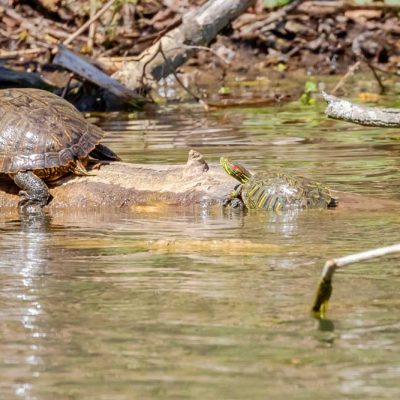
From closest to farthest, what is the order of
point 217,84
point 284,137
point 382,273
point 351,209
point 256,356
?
point 256,356, point 382,273, point 351,209, point 284,137, point 217,84

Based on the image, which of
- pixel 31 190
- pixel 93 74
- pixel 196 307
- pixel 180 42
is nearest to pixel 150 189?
pixel 31 190

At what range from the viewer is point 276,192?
7.57 metres

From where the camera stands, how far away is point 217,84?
16750 millimetres

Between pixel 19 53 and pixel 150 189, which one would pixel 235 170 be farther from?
pixel 19 53

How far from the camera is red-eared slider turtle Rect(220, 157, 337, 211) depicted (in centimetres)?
752

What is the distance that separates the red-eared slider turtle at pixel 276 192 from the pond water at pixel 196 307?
0.12 meters

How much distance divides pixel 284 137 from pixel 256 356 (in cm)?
748

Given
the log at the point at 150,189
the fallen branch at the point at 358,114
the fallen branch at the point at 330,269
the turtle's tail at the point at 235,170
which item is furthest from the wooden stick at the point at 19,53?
the fallen branch at the point at 330,269

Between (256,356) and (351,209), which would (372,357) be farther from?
(351,209)

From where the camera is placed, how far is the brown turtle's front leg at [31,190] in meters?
7.68

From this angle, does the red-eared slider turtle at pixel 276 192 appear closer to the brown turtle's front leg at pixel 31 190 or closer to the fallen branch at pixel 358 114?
the brown turtle's front leg at pixel 31 190

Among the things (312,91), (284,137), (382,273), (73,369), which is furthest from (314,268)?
(312,91)

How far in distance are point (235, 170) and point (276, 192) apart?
314mm

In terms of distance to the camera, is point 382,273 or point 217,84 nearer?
point 382,273
